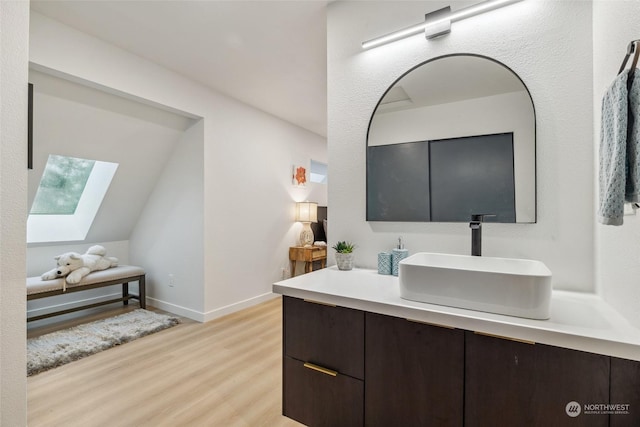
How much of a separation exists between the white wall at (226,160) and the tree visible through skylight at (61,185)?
104cm

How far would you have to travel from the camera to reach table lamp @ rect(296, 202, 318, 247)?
4734 mm

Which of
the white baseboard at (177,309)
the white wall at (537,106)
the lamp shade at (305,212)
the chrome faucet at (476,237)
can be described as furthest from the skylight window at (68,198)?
the chrome faucet at (476,237)

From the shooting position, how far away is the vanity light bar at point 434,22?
5.00 ft

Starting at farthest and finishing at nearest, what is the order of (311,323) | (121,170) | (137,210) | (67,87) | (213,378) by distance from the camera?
(137,210), (121,170), (67,87), (213,378), (311,323)

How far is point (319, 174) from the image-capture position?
5715 mm

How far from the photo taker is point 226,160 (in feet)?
12.0

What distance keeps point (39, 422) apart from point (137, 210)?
2.68 m

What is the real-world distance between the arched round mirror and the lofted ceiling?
101 cm

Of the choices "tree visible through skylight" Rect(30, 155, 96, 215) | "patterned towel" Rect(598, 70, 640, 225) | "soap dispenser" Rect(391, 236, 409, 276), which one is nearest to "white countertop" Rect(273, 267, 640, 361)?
"soap dispenser" Rect(391, 236, 409, 276)

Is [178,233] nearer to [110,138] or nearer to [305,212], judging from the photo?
[110,138]

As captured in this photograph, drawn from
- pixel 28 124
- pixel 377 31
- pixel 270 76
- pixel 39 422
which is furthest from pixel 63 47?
pixel 39 422

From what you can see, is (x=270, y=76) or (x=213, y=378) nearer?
(x=213, y=378)

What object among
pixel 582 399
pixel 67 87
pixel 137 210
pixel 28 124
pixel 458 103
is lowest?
pixel 582 399

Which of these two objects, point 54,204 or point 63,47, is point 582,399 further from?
point 54,204
